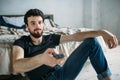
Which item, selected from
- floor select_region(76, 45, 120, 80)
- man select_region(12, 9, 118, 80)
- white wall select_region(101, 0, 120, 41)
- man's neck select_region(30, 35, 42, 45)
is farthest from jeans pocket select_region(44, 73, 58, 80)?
white wall select_region(101, 0, 120, 41)

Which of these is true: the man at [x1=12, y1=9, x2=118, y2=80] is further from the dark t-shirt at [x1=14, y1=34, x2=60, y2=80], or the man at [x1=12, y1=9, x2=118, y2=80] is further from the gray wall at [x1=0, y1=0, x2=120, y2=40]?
the gray wall at [x1=0, y1=0, x2=120, y2=40]

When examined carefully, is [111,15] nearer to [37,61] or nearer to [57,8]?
[57,8]

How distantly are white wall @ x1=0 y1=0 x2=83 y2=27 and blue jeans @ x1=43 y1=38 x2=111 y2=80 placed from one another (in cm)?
369

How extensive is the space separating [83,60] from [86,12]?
13.8ft

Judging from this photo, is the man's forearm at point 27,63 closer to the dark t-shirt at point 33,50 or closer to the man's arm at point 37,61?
the man's arm at point 37,61

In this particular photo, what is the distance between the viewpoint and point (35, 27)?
5.20 ft

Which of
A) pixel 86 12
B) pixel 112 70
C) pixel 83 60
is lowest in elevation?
pixel 112 70

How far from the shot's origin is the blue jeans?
1546 mm

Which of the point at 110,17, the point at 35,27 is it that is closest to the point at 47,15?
the point at 110,17

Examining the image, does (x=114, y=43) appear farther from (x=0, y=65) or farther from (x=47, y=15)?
(x=47, y=15)

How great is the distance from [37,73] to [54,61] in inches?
22.1

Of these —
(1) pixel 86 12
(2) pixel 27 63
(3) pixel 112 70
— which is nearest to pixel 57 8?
(1) pixel 86 12

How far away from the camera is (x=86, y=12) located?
564cm

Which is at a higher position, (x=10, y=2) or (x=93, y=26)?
(x=10, y=2)
